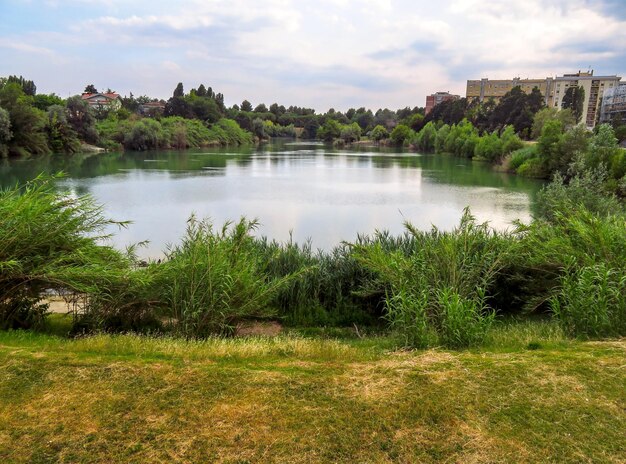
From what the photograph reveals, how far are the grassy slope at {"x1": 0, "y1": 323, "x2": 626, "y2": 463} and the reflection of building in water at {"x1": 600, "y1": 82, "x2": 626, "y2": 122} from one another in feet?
292

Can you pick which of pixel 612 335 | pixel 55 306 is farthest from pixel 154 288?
pixel 612 335

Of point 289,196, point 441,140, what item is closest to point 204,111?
point 441,140

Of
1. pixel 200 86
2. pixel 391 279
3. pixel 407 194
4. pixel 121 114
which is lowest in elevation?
pixel 407 194

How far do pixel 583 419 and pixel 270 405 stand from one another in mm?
1934

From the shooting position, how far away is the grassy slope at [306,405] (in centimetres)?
259

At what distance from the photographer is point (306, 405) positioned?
3012 millimetres

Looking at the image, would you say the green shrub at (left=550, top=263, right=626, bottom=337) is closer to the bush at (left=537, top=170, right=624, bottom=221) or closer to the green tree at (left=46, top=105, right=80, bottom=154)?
the bush at (left=537, top=170, right=624, bottom=221)

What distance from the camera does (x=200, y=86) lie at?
365 ft

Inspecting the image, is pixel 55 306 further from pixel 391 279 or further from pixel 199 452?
pixel 199 452

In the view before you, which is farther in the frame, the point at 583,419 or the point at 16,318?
the point at 16,318

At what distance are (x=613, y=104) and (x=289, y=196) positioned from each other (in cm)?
8236

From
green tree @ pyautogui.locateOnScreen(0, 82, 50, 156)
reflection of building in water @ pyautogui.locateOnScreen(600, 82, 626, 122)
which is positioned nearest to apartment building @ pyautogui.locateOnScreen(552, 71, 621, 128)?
reflection of building in water @ pyautogui.locateOnScreen(600, 82, 626, 122)

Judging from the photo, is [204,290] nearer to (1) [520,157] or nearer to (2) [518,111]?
(1) [520,157]

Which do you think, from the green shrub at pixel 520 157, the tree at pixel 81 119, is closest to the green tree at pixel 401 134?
the green shrub at pixel 520 157
